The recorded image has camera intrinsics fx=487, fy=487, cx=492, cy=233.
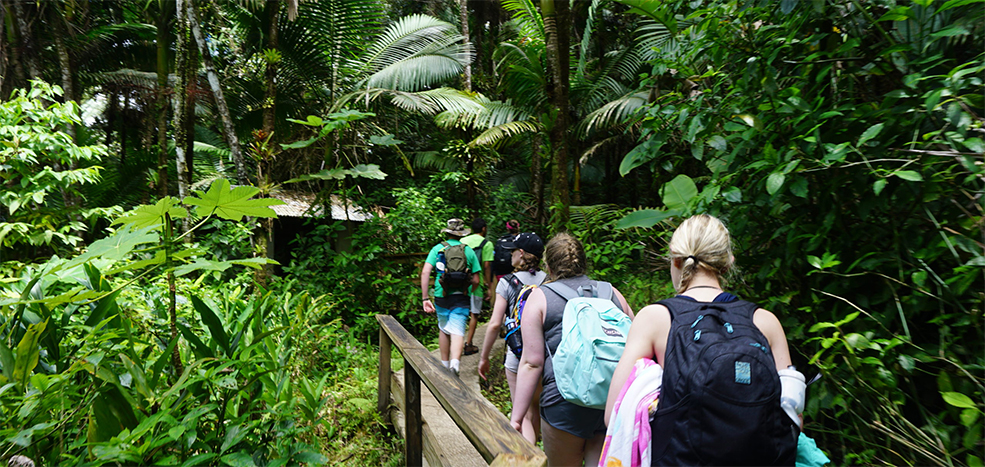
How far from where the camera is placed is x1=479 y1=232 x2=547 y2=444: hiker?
10.2ft

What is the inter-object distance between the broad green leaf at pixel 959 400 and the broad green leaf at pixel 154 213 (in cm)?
282

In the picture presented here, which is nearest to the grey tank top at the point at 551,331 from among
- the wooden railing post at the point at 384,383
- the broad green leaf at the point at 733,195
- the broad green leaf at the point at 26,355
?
the broad green leaf at the point at 733,195

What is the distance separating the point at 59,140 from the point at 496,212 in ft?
22.5

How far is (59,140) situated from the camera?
4.38 m

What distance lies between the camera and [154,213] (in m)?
1.76

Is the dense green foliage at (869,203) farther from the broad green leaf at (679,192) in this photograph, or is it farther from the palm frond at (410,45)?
the palm frond at (410,45)

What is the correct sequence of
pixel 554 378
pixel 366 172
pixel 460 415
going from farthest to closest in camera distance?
pixel 366 172 < pixel 554 378 < pixel 460 415

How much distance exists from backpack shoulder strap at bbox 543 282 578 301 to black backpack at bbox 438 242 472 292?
7.54ft

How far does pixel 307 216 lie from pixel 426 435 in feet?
16.6

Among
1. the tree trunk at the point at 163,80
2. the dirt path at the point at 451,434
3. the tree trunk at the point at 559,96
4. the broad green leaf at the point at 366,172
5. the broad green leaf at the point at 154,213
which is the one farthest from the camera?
the broad green leaf at the point at 366,172

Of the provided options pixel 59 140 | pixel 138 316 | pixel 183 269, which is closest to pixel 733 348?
pixel 183 269

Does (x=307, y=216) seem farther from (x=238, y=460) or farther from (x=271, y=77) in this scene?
(x=238, y=460)

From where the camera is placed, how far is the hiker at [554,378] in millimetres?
2283

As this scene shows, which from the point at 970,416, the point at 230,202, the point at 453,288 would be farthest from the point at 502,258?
the point at 970,416
